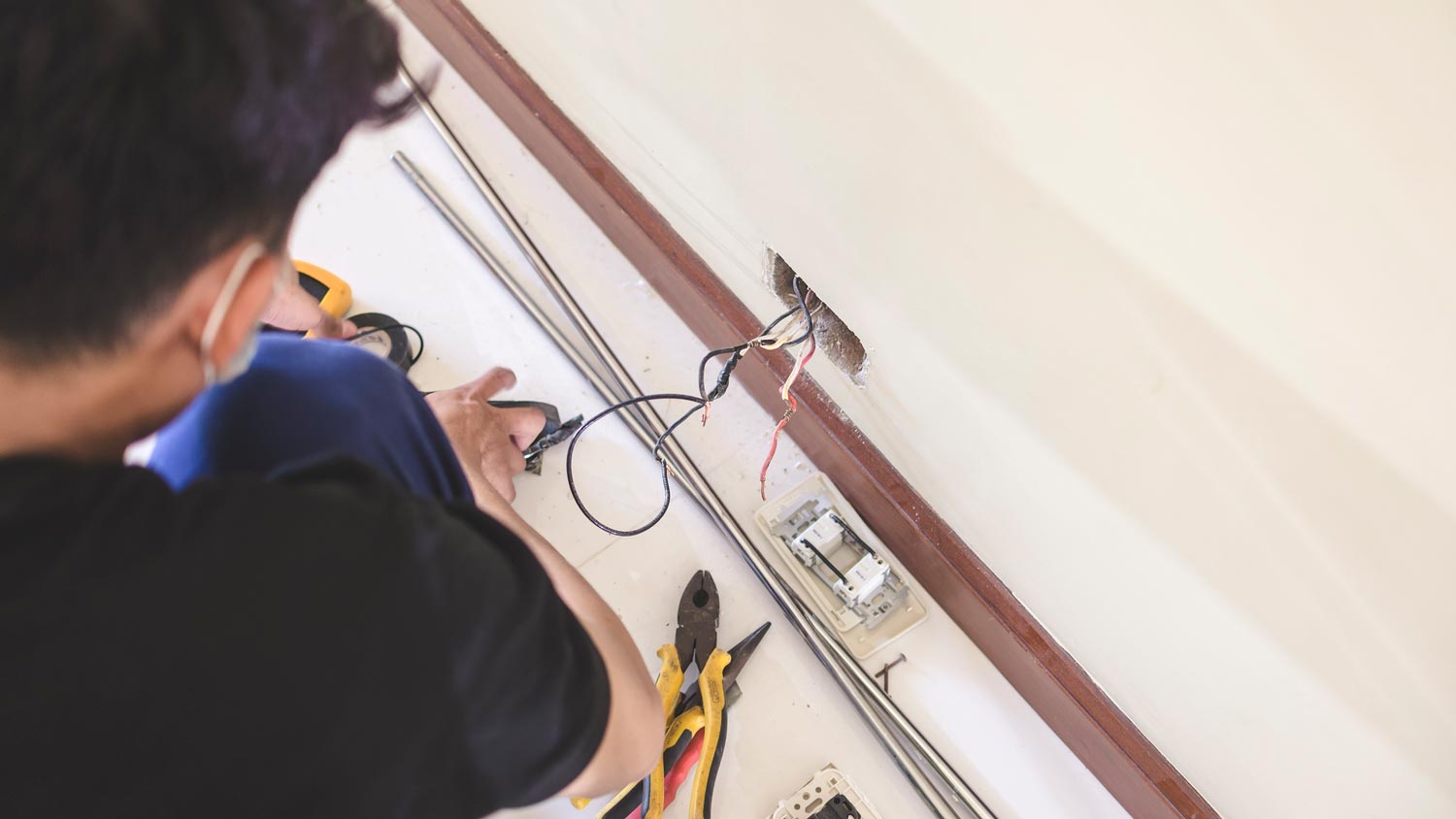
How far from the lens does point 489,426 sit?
1.09m

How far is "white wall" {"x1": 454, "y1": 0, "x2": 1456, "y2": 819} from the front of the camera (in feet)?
1.29

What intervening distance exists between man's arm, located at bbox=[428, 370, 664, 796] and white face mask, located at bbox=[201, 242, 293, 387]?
7.8 inches

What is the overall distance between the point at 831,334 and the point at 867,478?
0.19 metres

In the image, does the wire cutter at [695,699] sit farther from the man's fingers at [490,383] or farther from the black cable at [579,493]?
the man's fingers at [490,383]

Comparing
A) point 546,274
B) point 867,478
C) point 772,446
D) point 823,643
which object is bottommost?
point 823,643

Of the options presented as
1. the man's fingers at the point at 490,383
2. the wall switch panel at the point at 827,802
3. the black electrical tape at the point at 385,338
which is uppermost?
the black electrical tape at the point at 385,338

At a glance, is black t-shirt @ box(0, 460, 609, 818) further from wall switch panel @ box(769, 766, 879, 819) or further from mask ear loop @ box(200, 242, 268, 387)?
wall switch panel @ box(769, 766, 879, 819)

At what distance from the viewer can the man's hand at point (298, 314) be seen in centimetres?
105

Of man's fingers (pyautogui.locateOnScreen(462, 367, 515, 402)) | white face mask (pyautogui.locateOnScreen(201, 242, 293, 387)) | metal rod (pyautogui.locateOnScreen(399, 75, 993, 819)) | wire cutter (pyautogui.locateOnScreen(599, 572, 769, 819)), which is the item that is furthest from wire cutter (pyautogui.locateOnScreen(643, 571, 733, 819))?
white face mask (pyautogui.locateOnScreen(201, 242, 293, 387))

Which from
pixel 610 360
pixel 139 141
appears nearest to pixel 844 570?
pixel 610 360

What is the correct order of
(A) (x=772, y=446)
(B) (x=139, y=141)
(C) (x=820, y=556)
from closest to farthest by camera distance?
(B) (x=139, y=141) < (C) (x=820, y=556) < (A) (x=772, y=446)

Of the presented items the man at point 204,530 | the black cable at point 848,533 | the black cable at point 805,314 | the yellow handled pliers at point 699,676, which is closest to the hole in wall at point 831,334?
the black cable at point 805,314

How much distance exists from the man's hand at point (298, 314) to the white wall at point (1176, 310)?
1.75 ft

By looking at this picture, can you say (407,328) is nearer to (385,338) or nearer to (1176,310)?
(385,338)
